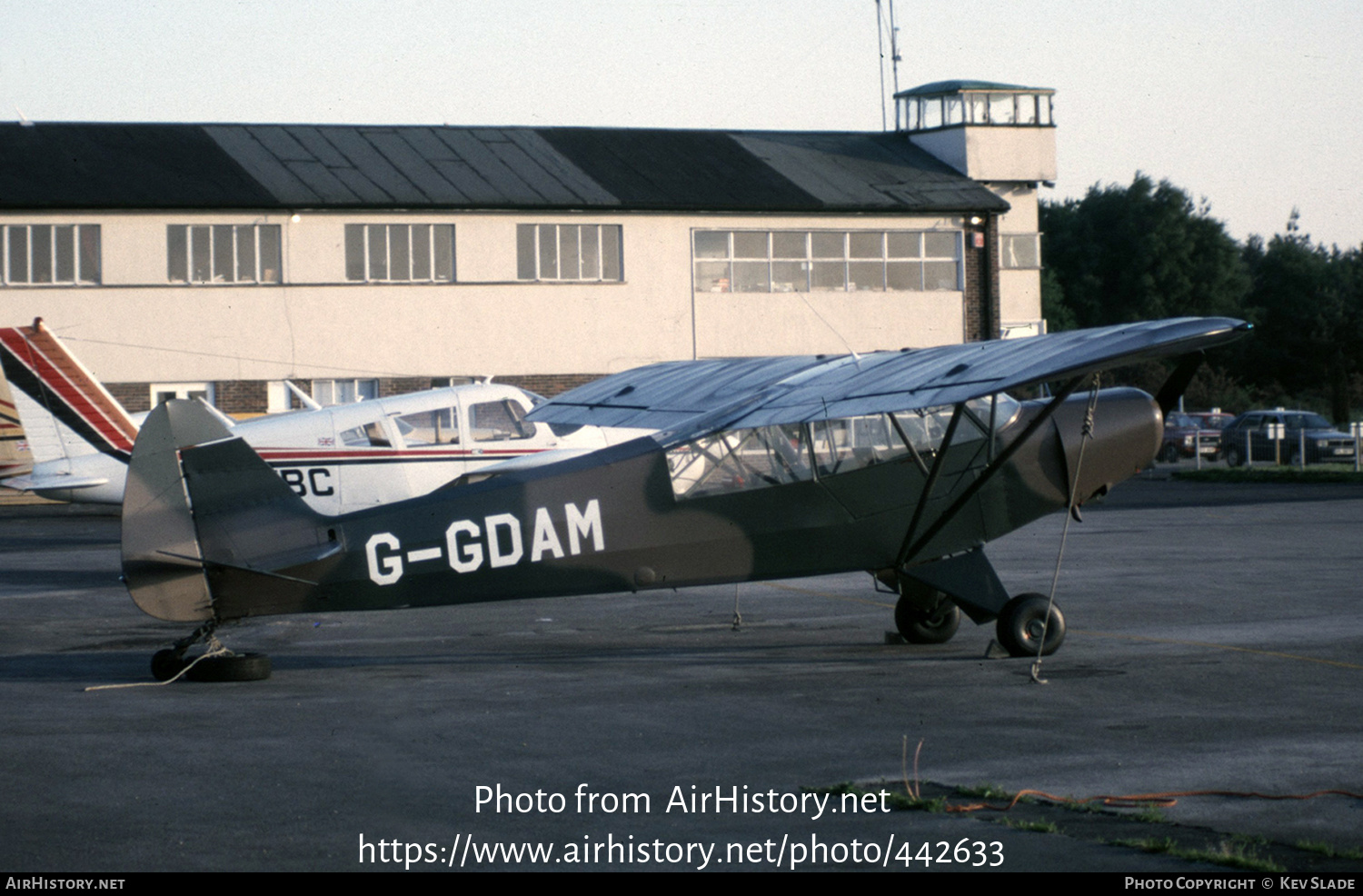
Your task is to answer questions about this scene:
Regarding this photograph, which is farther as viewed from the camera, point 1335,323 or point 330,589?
point 1335,323

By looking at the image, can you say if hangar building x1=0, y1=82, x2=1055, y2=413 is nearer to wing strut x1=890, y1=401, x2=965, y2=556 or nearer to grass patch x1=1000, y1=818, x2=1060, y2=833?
wing strut x1=890, y1=401, x2=965, y2=556

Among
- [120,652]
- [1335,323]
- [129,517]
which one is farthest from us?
[1335,323]

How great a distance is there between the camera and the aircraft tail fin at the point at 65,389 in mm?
20797

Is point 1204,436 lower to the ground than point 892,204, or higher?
lower

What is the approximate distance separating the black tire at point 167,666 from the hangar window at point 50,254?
97.8 ft

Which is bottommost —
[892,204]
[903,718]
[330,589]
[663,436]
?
[903,718]

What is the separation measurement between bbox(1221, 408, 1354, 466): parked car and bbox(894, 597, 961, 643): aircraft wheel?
31.6 m

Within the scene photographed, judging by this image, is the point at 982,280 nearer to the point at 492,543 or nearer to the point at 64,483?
the point at 64,483

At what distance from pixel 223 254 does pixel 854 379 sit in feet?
101

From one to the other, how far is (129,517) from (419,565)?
1.92m

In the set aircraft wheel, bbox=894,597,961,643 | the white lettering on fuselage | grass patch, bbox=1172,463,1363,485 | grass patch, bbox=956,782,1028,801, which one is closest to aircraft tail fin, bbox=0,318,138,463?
the white lettering on fuselage

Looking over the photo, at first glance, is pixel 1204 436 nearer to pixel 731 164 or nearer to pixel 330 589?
pixel 731 164

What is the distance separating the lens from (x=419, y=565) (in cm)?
1058

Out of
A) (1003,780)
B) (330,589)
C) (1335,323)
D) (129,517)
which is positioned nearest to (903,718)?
(1003,780)
